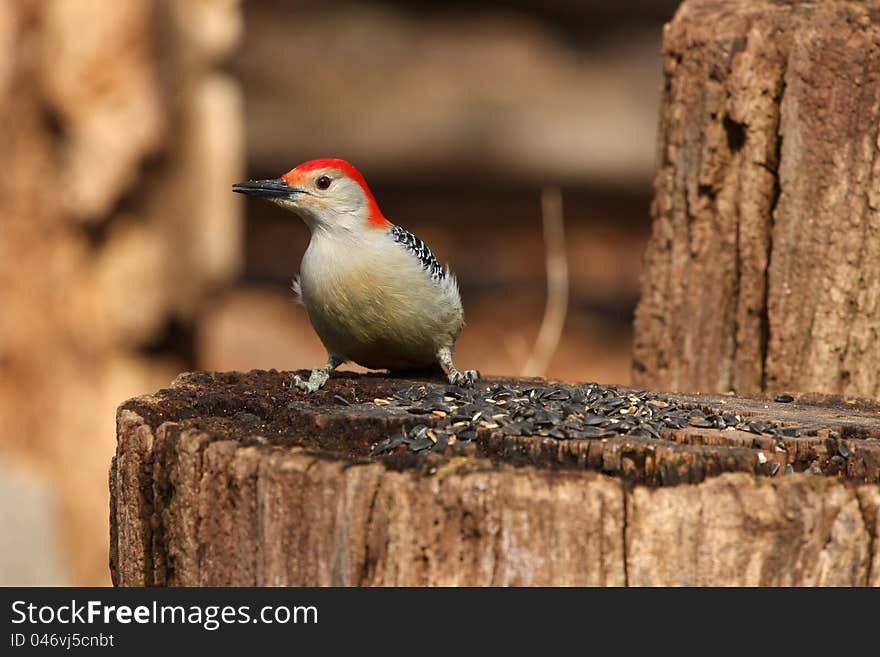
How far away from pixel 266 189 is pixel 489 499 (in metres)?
1.90

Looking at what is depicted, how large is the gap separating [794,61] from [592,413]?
2.06m

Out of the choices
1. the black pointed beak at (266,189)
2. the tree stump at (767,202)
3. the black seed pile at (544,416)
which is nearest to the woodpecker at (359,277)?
the black pointed beak at (266,189)

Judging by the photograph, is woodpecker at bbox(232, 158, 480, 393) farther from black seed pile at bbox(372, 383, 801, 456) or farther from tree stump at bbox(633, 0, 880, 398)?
tree stump at bbox(633, 0, 880, 398)

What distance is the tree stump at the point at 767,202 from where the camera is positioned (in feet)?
15.6

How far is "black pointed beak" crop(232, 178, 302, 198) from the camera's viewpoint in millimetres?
4273

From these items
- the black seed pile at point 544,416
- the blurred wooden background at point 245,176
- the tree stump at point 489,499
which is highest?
the blurred wooden background at point 245,176

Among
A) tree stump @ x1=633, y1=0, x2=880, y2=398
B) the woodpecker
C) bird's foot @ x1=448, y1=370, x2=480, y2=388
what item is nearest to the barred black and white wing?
the woodpecker

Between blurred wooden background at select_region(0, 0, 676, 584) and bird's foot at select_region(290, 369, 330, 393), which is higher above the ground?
blurred wooden background at select_region(0, 0, 676, 584)

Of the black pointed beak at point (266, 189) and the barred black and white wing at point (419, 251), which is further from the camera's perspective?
the barred black and white wing at point (419, 251)

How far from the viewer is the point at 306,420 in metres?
3.46

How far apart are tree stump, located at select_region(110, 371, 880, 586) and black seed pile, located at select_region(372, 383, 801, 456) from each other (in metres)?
0.01

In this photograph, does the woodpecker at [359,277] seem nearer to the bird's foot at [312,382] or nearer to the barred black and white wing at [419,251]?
the barred black and white wing at [419,251]

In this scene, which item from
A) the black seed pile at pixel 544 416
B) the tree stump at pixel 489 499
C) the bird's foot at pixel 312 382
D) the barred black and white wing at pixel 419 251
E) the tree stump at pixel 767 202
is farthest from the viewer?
the tree stump at pixel 767 202

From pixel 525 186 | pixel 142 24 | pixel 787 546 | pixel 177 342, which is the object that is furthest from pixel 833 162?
pixel 525 186
